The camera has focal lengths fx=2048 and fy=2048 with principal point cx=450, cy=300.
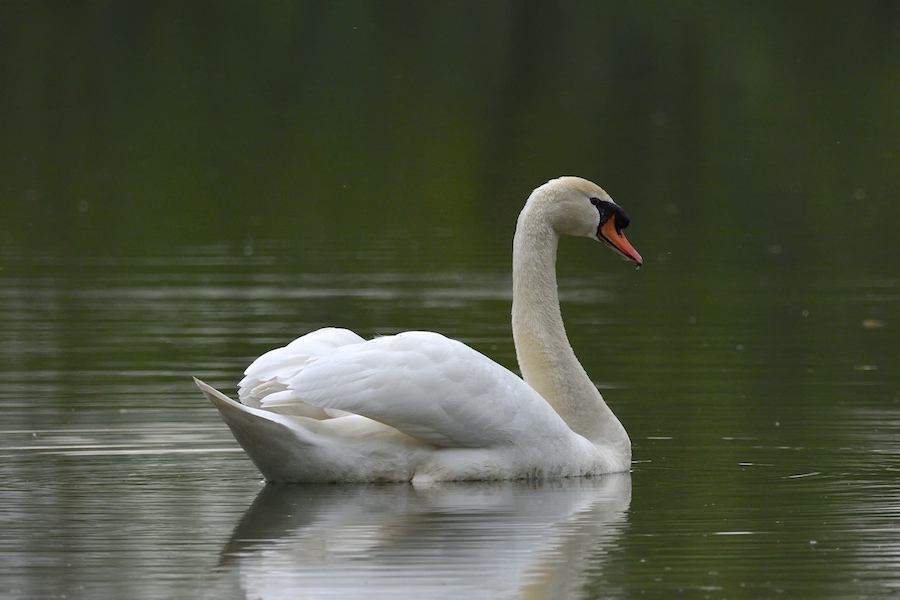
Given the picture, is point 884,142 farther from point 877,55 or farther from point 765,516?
point 765,516

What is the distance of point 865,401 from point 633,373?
5.92ft

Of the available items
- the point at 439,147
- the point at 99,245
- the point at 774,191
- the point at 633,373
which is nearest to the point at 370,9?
the point at 439,147

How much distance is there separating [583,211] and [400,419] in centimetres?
205

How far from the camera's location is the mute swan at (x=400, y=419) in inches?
371

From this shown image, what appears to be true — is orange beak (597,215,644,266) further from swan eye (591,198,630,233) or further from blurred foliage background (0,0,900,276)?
blurred foliage background (0,0,900,276)

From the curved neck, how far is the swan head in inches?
3.0

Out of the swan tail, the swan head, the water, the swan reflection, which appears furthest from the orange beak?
the swan tail

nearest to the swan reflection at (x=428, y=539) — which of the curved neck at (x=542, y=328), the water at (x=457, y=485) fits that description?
the water at (x=457, y=485)

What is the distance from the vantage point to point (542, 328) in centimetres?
1085

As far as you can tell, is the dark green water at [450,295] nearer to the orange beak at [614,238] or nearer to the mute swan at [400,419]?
the mute swan at [400,419]

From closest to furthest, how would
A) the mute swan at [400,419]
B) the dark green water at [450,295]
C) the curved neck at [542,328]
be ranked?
the dark green water at [450,295]
the mute swan at [400,419]
the curved neck at [542,328]

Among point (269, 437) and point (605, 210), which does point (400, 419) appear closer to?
point (269, 437)

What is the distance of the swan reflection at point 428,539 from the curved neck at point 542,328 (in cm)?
63

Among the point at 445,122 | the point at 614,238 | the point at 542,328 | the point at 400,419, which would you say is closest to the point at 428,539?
the point at 400,419
